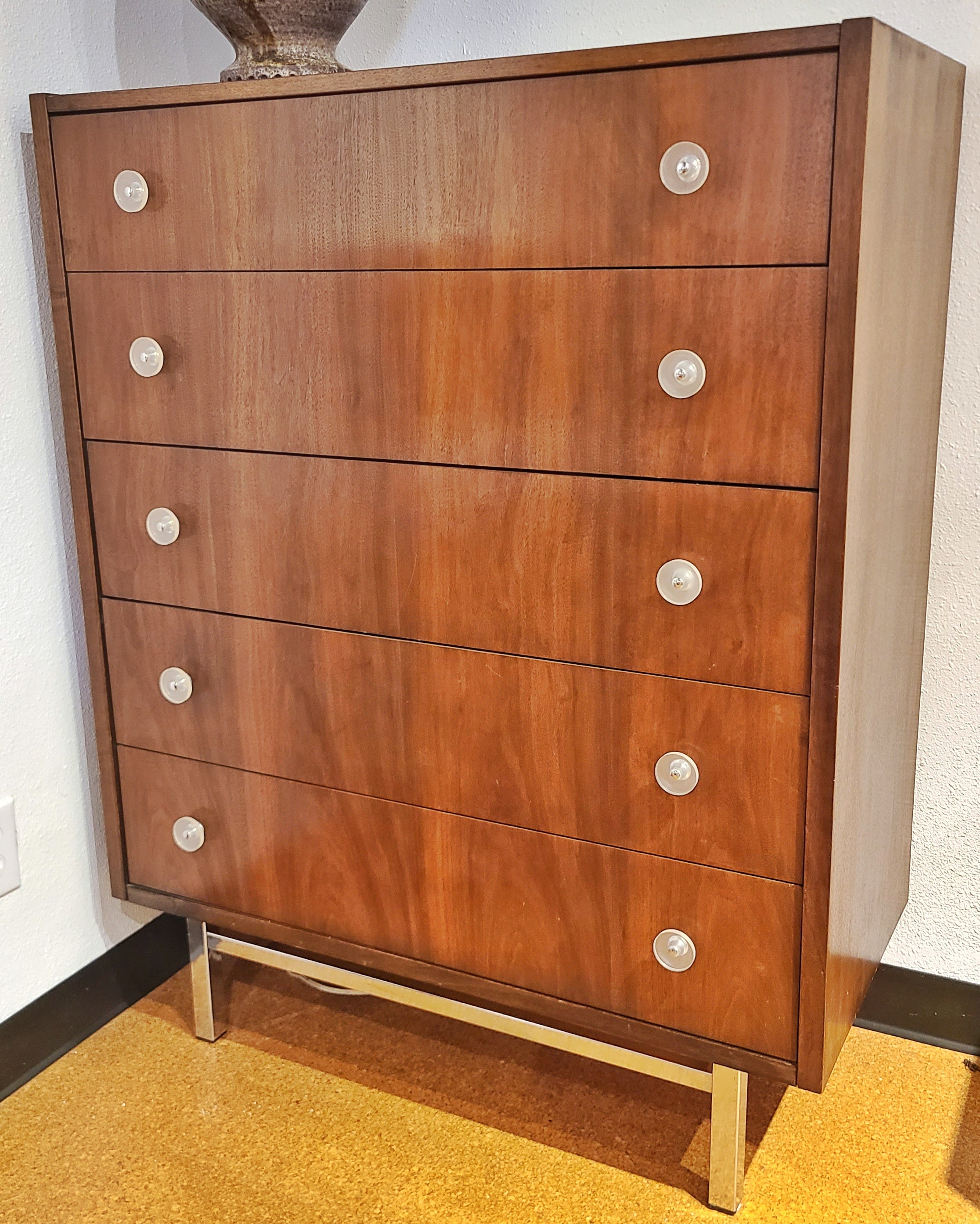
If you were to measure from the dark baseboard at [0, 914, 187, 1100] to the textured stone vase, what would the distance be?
44.1 inches

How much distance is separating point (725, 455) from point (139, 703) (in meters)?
0.78

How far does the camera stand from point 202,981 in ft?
5.00

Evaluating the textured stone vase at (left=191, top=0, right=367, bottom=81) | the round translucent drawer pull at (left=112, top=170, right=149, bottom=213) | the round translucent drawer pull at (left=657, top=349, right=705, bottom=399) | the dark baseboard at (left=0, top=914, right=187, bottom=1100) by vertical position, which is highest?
the textured stone vase at (left=191, top=0, right=367, bottom=81)

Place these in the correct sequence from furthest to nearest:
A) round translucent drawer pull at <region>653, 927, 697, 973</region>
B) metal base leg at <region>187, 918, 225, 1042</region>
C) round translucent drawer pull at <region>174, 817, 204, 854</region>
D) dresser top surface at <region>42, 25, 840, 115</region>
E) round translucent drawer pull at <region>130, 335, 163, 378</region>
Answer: metal base leg at <region>187, 918, 225, 1042</region> → round translucent drawer pull at <region>174, 817, 204, 854</region> → round translucent drawer pull at <region>130, 335, 163, 378</region> → round translucent drawer pull at <region>653, 927, 697, 973</region> → dresser top surface at <region>42, 25, 840, 115</region>

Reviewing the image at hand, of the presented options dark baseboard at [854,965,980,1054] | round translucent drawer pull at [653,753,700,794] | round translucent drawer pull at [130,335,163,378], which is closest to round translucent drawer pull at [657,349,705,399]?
round translucent drawer pull at [653,753,700,794]

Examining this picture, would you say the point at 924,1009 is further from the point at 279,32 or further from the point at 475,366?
the point at 279,32

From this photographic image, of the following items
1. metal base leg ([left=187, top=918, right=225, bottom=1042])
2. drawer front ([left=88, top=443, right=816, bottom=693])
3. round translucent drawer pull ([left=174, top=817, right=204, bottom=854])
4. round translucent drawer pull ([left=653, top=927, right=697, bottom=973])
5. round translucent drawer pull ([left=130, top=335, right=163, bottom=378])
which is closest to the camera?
drawer front ([left=88, top=443, right=816, bottom=693])

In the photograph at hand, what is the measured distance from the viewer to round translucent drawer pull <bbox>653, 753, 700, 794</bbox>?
112cm

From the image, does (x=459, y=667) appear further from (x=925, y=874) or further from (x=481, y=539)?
(x=925, y=874)

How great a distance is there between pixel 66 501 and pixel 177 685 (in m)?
0.30

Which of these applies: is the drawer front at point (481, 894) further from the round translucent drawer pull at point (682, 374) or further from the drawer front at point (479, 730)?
the round translucent drawer pull at point (682, 374)

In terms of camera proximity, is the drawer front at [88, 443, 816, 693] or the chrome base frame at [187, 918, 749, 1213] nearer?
the drawer front at [88, 443, 816, 693]

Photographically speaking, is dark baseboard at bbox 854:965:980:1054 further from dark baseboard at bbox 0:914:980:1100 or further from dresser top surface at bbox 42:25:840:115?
dresser top surface at bbox 42:25:840:115

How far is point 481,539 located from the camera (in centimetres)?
116
